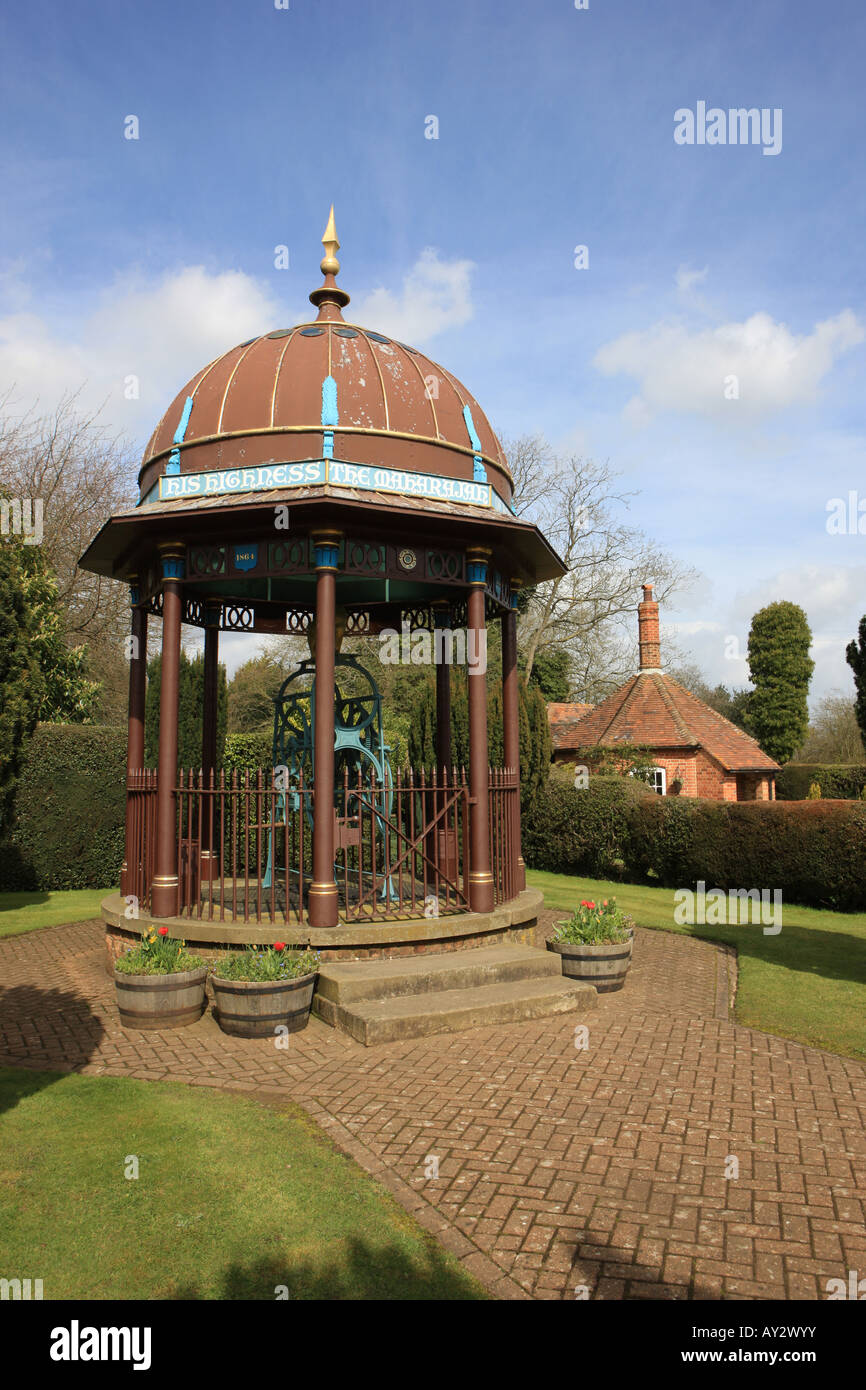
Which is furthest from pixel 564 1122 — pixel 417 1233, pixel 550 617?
pixel 550 617

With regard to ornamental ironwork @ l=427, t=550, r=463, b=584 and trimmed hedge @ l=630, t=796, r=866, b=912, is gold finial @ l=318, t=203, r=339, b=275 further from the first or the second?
trimmed hedge @ l=630, t=796, r=866, b=912

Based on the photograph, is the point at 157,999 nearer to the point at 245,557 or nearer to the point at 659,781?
the point at 245,557

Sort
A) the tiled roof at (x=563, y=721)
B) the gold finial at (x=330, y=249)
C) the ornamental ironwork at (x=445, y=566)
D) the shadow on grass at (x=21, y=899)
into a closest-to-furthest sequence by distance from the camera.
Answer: the ornamental ironwork at (x=445, y=566), the gold finial at (x=330, y=249), the shadow on grass at (x=21, y=899), the tiled roof at (x=563, y=721)

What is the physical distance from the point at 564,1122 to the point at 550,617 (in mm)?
28696

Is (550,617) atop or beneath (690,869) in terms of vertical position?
atop

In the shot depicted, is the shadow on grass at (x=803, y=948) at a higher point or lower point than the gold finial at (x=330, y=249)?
lower

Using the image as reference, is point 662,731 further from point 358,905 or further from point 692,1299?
point 692,1299

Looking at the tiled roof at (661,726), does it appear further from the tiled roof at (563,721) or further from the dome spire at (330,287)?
the dome spire at (330,287)

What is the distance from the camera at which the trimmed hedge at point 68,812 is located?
1650cm

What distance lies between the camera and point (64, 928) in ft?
42.2

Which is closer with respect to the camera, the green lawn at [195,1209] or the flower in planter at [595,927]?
the green lawn at [195,1209]

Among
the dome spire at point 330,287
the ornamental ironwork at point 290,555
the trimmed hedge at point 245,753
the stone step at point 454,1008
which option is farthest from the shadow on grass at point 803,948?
the trimmed hedge at point 245,753

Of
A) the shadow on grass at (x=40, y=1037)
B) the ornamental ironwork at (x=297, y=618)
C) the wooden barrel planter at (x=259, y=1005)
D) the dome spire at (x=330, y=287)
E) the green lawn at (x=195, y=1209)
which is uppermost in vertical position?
the dome spire at (x=330, y=287)

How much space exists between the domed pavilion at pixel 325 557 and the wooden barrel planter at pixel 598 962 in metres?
0.79
